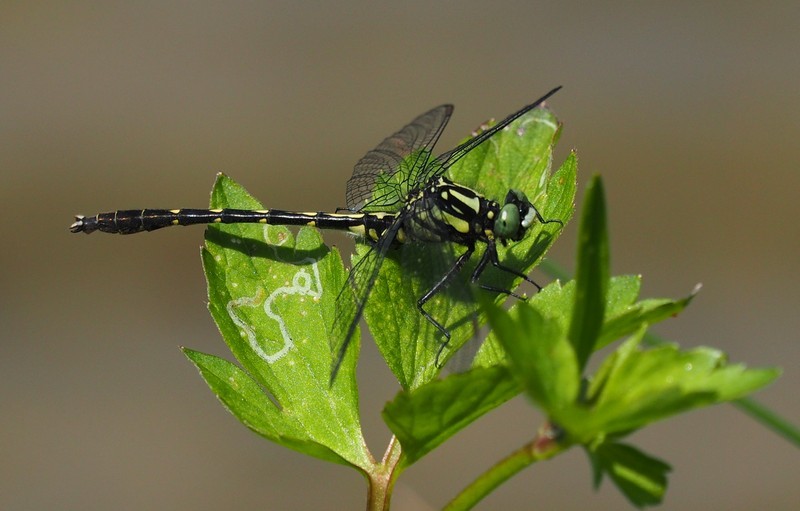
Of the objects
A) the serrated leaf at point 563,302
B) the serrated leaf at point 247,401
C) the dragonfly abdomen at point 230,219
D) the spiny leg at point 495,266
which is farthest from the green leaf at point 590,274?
the dragonfly abdomen at point 230,219

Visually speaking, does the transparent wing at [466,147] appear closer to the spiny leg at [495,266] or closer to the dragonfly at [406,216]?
the dragonfly at [406,216]

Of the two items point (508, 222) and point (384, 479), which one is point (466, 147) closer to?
point (508, 222)

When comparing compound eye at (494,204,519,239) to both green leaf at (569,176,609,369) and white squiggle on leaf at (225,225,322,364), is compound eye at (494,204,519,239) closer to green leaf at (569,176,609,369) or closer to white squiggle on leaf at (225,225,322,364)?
white squiggle on leaf at (225,225,322,364)

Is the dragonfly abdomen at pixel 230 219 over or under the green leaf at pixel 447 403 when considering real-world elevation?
over

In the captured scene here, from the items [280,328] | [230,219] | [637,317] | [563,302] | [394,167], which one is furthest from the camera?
[394,167]

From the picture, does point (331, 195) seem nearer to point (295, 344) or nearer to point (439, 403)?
point (295, 344)

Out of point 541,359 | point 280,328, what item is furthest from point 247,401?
point 541,359
